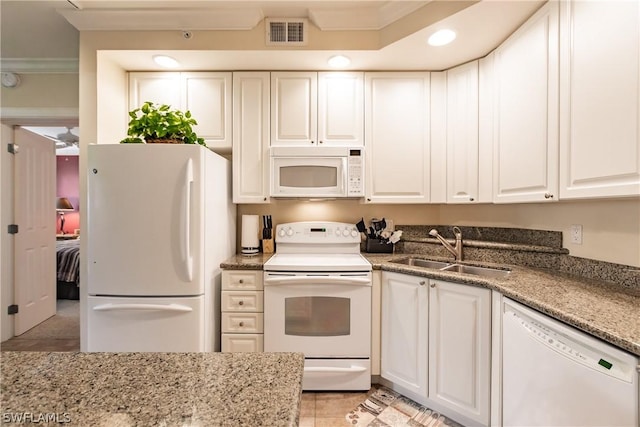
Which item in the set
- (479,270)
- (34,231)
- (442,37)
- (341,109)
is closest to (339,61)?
(341,109)

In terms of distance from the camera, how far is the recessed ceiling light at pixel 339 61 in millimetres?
2057

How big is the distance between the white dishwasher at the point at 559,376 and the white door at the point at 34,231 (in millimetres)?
4238

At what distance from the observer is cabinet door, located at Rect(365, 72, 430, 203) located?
2.24 metres

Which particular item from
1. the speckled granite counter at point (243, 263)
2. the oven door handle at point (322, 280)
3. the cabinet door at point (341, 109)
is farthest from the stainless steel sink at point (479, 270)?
the speckled granite counter at point (243, 263)

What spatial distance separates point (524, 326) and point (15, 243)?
4252mm

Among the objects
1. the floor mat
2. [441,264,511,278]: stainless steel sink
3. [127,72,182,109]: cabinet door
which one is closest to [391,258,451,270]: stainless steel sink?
[441,264,511,278]: stainless steel sink

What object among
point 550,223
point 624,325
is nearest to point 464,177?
point 550,223

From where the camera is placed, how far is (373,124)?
7.41 feet

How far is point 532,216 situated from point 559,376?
1213 millimetres

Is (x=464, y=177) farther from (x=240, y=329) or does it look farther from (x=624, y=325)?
(x=240, y=329)

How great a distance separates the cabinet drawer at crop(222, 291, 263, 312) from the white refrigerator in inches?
8.9

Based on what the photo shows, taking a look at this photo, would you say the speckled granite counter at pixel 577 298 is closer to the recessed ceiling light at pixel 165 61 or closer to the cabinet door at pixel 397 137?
the cabinet door at pixel 397 137

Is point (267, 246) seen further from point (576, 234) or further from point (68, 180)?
point (68, 180)

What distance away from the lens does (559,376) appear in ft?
3.46
